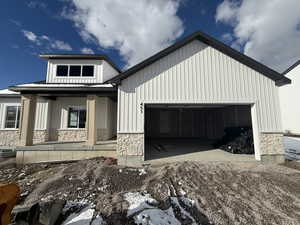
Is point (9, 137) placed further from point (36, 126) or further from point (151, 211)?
point (151, 211)

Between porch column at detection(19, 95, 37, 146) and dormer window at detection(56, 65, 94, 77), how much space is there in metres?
3.81

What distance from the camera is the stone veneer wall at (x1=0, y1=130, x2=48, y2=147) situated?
31.7 feet

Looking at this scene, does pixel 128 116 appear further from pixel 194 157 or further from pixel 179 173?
pixel 194 157

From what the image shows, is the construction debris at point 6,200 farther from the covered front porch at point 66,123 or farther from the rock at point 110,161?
the covered front porch at point 66,123

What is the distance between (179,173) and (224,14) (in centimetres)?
1117

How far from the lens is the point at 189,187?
14.0ft

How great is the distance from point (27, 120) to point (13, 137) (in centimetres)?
425

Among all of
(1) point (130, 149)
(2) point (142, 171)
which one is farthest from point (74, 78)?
(2) point (142, 171)

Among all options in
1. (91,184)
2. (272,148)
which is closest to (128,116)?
(91,184)

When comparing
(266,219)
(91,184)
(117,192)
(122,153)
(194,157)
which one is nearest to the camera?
(266,219)

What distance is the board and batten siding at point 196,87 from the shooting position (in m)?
6.50

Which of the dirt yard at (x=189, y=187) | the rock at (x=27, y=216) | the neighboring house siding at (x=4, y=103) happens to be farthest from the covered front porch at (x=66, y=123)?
the rock at (x=27, y=216)

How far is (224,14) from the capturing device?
9.66 metres

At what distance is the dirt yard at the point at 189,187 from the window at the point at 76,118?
409cm
